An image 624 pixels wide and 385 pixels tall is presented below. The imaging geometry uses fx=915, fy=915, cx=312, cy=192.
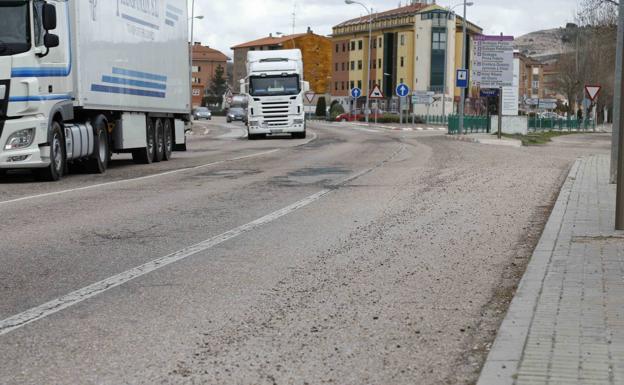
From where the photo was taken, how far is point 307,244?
869cm

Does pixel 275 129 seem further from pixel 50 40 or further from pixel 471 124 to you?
pixel 50 40

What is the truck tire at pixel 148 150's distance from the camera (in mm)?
22188

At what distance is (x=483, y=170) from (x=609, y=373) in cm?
1524

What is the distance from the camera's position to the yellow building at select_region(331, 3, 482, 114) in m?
122

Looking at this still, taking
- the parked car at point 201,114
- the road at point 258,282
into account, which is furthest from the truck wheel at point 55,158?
the parked car at point 201,114

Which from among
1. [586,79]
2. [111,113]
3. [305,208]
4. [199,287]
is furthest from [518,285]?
[586,79]

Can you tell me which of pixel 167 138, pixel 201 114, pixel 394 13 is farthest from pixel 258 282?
pixel 394 13

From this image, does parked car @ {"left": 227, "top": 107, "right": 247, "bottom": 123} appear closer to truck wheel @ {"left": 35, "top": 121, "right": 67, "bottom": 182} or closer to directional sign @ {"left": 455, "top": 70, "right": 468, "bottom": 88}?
directional sign @ {"left": 455, "top": 70, "right": 468, "bottom": 88}

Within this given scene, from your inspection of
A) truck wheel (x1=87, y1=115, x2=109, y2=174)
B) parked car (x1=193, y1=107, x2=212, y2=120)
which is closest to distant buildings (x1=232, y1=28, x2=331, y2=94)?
parked car (x1=193, y1=107, x2=212, y2=120)

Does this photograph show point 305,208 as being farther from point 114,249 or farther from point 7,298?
point 7,298

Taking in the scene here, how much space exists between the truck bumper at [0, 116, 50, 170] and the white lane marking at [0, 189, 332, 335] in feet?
22.0

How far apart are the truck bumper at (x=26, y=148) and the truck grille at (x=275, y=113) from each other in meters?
23.1

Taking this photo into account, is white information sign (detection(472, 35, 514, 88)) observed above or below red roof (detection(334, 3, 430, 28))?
below

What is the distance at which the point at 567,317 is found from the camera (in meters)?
5.38
